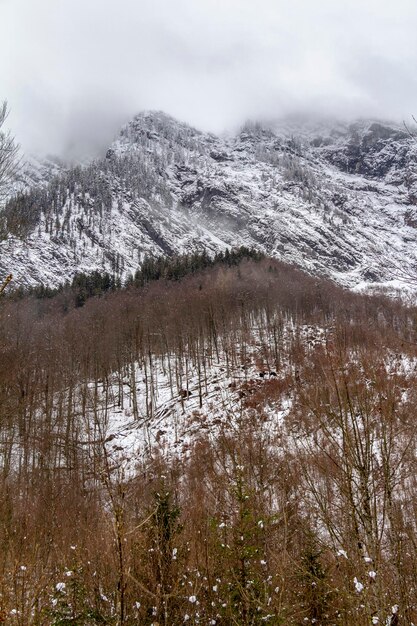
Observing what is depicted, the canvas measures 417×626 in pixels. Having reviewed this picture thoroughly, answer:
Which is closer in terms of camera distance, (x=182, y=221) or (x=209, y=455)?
(x=209, y=455)

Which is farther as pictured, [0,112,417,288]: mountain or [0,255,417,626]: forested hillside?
[0,112,417,288]: mountain

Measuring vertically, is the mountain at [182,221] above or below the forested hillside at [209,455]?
Result: above

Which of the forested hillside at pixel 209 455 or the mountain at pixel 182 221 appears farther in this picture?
the mountain at pixel 182 221

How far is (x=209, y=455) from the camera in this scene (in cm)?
1207

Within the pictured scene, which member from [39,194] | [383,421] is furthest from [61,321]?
[39,194]

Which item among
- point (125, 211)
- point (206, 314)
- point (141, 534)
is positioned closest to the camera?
point (141, 534)

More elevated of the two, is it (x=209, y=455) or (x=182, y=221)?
(x=182, y=221)

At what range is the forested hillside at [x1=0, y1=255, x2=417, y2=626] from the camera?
4406mm

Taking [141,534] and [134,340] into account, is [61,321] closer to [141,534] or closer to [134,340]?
[134,340]

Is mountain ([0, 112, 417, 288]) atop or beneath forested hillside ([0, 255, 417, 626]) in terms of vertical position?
atop

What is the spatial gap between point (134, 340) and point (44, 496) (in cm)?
3555

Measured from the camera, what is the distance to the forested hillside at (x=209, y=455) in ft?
14.5

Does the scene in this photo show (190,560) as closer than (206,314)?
Yes

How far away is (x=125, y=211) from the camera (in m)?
160
